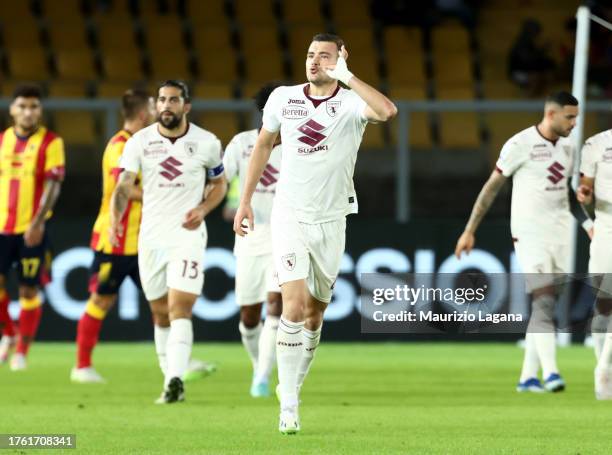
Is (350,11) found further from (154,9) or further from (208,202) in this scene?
(208,202)

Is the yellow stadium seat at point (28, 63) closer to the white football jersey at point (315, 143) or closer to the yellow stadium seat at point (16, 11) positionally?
the yellow stadium seat at point (16, 11)

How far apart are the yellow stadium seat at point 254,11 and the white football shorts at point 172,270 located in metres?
11.5

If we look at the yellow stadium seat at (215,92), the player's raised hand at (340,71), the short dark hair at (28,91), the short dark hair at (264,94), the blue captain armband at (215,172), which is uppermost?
the player's raised hand at (340,71)

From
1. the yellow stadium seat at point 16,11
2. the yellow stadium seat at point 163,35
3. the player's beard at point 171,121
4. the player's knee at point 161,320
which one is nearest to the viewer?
the player's beard at point 171,121

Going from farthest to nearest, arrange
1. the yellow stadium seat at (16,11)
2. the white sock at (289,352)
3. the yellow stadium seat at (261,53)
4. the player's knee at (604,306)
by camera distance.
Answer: the yellow stadium seat at (16,11), the yellow stadium seat at (261,53), the player's knee at (604,306), the white sock at (289,352)

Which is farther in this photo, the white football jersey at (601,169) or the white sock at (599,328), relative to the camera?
the white football jersey at (601,169)

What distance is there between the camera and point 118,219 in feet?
35.8

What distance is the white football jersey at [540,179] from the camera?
11.6 meters

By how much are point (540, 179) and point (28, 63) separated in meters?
11.0

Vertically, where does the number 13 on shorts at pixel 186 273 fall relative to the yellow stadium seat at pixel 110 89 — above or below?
below

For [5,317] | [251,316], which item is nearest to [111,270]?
[251,316]

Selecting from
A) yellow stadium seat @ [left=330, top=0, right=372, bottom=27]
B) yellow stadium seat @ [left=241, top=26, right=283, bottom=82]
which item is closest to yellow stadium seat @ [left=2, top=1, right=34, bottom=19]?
yellow stadium seat @ [left=241, top=26, right=283, bottom=82]

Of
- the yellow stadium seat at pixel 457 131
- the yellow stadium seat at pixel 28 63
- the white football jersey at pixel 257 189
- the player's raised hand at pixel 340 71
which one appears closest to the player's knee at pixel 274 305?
the white football jersey at pixel 257 189

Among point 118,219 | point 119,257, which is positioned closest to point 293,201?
point 118,219
